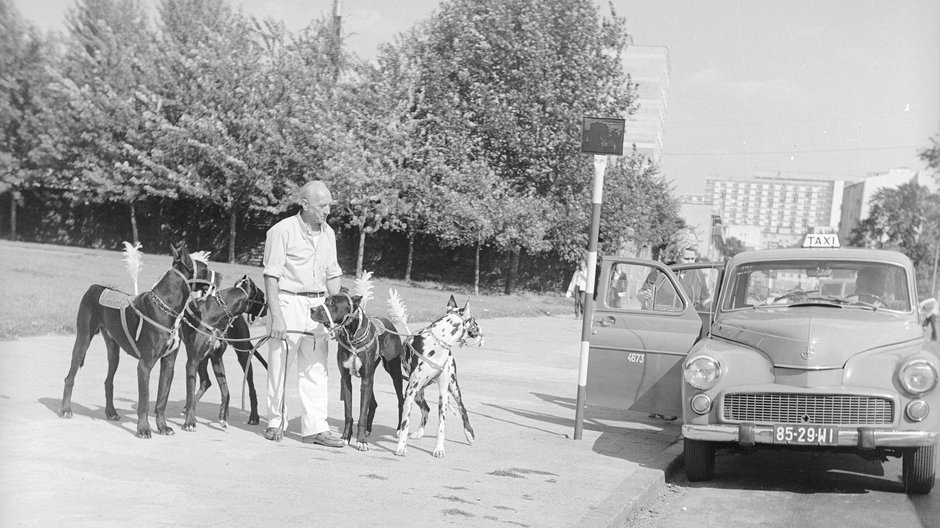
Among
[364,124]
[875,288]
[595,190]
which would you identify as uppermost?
[364,124]

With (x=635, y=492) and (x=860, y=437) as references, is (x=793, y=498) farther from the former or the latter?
(x=635, y=492)

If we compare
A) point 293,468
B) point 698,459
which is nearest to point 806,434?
point 698,459

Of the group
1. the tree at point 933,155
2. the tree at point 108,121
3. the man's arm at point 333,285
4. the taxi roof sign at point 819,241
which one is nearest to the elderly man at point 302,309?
the man's arm at point 333,285

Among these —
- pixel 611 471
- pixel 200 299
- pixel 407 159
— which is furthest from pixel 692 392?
pixel 407 159

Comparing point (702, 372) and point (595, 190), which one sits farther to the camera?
point (595, 190)

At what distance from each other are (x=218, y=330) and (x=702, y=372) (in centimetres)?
397

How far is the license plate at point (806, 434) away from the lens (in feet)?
24.6

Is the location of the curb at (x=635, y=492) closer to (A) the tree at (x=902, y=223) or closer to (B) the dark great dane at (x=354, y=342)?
(B) the dark great dane at (x=354, y=342)

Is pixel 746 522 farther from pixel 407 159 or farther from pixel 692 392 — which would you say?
pixel 407 159

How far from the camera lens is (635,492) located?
7316 millimetres

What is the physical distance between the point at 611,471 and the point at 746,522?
1.44m

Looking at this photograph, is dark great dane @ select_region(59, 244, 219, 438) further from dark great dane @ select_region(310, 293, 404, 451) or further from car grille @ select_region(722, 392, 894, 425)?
car grille @ select_region(722, 392, 894, 425)

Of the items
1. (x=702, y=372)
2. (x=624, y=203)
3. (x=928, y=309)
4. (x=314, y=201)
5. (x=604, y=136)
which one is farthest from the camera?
(x=624, y=203)

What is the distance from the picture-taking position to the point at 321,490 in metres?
6.45
